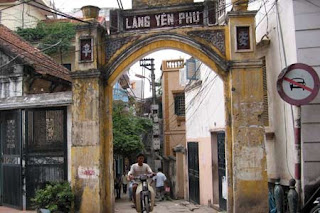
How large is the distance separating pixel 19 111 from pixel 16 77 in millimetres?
2072

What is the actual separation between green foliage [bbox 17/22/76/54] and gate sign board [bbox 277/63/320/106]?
572 inches

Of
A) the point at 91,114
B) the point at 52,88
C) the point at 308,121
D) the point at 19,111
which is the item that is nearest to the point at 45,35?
the point at 52,88

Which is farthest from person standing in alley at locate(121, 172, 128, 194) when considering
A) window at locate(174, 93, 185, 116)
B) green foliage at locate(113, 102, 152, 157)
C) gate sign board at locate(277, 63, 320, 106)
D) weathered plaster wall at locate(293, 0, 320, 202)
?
gate sign board at locate(277, 63, 320, 106)

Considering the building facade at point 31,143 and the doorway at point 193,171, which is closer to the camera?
the building facade at point 31,143

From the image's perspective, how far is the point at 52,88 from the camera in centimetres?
1266

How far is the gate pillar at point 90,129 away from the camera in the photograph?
8641 mm

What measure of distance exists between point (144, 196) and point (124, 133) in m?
9.43

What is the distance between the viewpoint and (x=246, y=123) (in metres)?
8.29

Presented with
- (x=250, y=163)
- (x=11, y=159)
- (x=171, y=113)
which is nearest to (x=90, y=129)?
(x=11, y=159)

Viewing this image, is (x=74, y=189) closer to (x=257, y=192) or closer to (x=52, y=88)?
(x=257, y=192)

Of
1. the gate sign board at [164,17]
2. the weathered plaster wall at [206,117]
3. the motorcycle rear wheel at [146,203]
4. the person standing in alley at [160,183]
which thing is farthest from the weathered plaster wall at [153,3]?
the person standing in alley at [160,183]

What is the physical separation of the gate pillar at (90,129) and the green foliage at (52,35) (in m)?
11.0

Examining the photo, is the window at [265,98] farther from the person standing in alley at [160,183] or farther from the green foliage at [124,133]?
the person standing in alley at [160,183]

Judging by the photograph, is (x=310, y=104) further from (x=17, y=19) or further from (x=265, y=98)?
(x=17, y=19)
